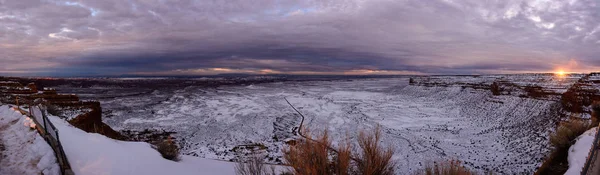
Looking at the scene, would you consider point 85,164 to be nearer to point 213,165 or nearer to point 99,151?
point 99,151

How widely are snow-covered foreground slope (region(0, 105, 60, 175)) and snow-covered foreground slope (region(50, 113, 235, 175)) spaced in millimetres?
698

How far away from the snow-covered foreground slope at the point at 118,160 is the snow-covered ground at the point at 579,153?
13.1m

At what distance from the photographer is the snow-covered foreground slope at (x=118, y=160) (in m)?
9.25

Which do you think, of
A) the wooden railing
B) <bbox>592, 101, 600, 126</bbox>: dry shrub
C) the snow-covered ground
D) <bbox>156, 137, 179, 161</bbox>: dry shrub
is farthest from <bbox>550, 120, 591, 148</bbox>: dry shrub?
the wooden railing

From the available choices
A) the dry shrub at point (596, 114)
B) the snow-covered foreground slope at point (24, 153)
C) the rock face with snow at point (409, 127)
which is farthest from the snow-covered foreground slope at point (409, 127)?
the snow-covered foreground slope at point (24, 153)

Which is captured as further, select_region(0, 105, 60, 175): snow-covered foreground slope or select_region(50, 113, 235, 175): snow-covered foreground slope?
select_region(50, 113, 235, 175): snow-covered foreground slope

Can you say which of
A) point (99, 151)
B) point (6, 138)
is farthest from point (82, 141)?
point (6, 138)

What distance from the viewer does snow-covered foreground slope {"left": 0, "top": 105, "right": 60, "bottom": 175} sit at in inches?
305

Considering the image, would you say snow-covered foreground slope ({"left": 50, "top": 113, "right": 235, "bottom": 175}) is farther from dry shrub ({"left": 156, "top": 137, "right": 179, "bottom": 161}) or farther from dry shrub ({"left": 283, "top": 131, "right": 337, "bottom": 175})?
dry shrub ({"left": 283, "top": 131, "right": 337, "bottom": 175})

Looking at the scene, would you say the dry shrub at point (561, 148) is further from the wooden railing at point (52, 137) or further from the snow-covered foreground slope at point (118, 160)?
the wooden railing at point (52, 137)

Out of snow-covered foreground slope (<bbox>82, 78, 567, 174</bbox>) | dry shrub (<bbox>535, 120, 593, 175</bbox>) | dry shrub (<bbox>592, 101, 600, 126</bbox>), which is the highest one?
dry shrub (<bbox>592, 101, 600, 126</bbox>)

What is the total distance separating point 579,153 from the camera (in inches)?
442

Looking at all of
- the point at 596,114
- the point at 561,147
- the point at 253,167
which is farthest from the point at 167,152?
the point at 596,114

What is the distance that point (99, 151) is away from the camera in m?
10.4
